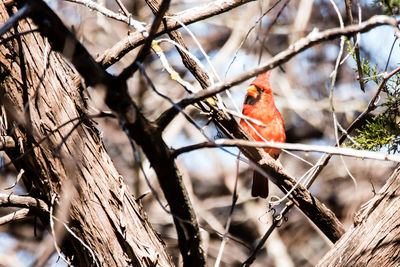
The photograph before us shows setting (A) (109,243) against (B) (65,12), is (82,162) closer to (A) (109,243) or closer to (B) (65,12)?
(A) (109,243)

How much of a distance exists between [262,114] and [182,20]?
64.3 inches

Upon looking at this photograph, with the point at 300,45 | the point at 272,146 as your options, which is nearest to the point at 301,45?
the point at 300,45

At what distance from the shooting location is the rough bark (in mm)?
2068

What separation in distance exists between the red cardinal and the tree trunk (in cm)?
176

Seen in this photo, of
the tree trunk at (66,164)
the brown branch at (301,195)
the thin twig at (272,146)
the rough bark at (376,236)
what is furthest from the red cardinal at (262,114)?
the thin twig at (272,146)

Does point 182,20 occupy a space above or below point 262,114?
above

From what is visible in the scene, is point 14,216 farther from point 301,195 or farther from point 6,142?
point 301,195

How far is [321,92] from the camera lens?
250 inches

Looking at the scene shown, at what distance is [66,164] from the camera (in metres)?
2.09

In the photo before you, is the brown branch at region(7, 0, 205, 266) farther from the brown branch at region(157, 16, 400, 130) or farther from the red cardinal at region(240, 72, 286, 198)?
the red cardinal at region(240, 72, 286, 198)

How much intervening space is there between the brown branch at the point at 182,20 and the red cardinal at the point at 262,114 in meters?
1.42

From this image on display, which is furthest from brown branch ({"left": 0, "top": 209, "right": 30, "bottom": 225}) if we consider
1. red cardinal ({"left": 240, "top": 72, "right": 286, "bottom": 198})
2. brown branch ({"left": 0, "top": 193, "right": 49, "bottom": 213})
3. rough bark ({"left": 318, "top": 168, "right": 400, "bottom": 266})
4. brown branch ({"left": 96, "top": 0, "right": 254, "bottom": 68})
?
red cardinal ({"left": 240, "top": 72, "right": 286, "bottom": 198})

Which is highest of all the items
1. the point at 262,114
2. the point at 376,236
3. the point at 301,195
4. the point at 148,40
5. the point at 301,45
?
the point at 262,114

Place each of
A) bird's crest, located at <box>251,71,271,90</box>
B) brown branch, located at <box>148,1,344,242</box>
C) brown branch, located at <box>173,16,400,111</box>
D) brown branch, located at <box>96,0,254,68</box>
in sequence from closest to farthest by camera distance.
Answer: brown branch, located at <box>173,16,400,111</box>, brown branch, located at <box>96,0,254,68</box>, brown branch, located at <box>148,1,344,242</box>, bird's crest, located at <box>251,71,271,90</box>
